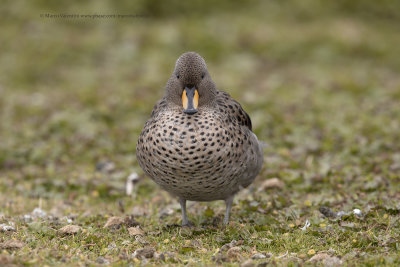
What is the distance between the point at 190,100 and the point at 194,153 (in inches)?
17.6

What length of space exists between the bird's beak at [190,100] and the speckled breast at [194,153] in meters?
0.06

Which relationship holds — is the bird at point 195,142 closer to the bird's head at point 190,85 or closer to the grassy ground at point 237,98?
the bird's head at point 190,85

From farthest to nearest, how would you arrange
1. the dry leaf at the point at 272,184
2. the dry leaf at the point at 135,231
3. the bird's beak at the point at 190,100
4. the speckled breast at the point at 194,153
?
the dry leaf at the point at 272,184
the dry leaf at the point at 135,231
the bird's beak at the point at 190,100
the speckled breast at the point at 194,153

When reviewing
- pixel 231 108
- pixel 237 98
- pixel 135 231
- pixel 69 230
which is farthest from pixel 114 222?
pixel 237 98

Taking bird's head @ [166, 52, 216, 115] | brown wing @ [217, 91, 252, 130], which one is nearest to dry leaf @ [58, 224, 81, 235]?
bird's head @ [166, 52, 216, 115]

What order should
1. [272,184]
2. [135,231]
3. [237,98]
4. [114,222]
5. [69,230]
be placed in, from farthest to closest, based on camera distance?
[237,98] < [272,184] < [114,222] < [135,231] < [69,230]

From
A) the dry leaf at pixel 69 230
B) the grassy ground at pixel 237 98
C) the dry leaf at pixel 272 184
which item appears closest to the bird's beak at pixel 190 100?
the grassy ground at pixel 237 98

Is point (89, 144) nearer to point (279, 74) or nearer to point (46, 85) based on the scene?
point (46, 85)

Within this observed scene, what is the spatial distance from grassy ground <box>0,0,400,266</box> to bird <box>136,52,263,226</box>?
1.37 ft

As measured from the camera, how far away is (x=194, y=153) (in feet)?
13.4

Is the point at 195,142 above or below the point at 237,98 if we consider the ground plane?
below

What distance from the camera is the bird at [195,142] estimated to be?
4113 mm

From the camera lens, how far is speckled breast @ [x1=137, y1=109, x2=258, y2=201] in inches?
161

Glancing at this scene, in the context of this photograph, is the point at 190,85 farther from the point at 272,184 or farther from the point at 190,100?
the point at 272,184
